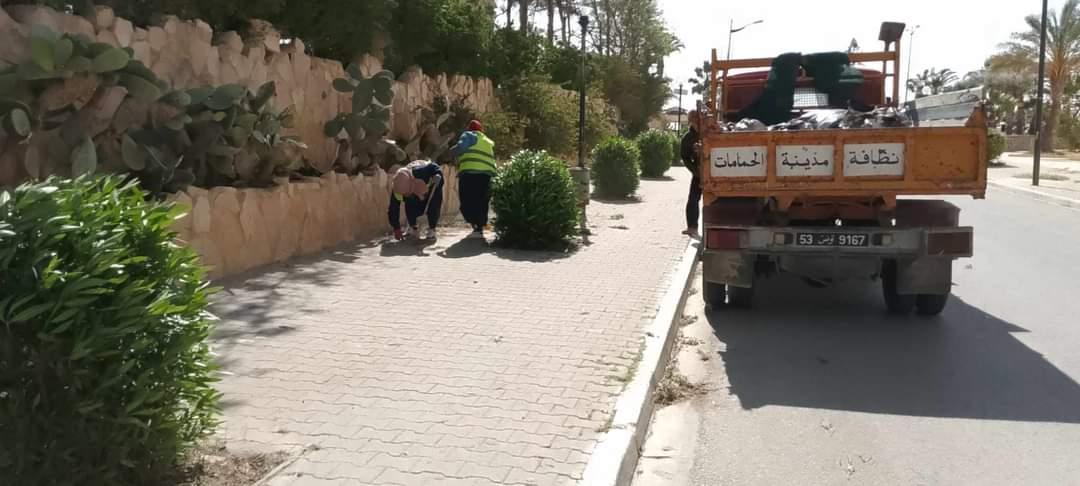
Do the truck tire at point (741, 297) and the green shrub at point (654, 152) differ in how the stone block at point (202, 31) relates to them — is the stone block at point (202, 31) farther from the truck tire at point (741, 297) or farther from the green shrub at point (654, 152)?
the green shrub at point (654, 152)

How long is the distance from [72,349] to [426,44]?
1175cm

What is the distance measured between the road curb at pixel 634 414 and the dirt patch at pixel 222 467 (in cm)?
145

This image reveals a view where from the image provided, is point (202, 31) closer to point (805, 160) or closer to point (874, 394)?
point (805, 160)

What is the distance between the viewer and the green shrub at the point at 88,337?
321cm

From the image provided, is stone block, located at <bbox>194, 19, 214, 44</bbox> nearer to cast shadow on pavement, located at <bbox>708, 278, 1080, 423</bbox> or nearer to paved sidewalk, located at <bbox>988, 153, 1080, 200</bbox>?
cast shadow on pavement, located at <bbox>708, 278, 1080, 423</bbox>

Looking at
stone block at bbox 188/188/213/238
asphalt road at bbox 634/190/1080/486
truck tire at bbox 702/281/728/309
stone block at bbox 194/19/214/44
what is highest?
stone block at bbox 194/19/214/44

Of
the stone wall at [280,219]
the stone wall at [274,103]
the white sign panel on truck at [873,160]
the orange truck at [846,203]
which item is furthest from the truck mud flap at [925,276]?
the stone wall at [280,219]

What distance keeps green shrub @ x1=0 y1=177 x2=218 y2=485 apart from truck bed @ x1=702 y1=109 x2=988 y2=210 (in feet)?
16.2

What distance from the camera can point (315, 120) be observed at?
36.3 ft

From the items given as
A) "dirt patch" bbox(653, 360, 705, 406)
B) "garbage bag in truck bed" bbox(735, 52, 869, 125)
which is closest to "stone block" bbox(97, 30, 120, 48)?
"dirt patch" bbox(653, 360, 705, 406)

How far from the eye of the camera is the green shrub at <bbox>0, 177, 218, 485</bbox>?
10.5ft

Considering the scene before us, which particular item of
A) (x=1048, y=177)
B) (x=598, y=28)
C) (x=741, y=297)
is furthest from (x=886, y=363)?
(x=598, y=28)

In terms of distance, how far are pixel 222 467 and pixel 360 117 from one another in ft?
25.5

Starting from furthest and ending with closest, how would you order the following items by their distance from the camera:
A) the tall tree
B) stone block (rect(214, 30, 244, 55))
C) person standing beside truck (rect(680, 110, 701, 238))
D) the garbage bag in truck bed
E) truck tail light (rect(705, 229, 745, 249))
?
1. the tall tree
2. person standing beside truck (rect(680, 110, 701, 238))
3. the garbage bag in truck bed
4. stone block (rect(214, 30, 244, 55))
5. truck tail light (rect(705, 229, 745, 249))
